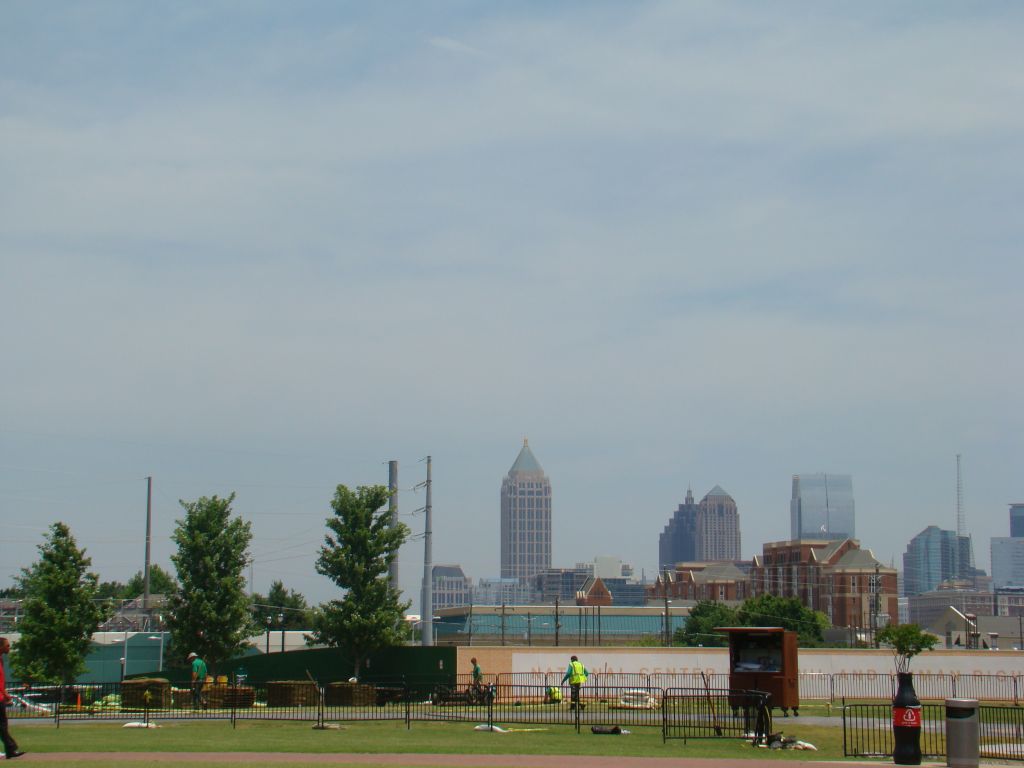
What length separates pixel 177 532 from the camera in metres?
47.2

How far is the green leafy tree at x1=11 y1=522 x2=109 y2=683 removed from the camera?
143ft

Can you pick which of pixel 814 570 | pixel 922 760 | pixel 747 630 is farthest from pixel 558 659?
pixel 814 570

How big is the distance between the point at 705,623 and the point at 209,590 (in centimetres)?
9605

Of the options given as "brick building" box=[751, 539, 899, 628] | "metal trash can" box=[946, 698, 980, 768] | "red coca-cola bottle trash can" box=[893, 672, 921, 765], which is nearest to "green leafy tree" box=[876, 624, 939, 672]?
"red coca-cola bottle trash can" box=[893, 672, 921, 765]

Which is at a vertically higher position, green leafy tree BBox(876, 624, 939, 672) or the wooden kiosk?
the wooden kiosk

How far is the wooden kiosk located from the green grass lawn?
1052 millimetres

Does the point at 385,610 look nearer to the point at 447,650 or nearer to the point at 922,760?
the point at 447,650

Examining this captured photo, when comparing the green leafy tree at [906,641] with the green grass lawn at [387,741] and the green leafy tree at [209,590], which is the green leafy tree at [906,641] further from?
the green leafy tree at [209,590]

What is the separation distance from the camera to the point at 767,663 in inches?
1214

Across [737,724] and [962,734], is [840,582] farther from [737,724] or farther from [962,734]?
[962,734]

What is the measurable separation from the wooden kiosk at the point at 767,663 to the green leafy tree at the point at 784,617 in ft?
304

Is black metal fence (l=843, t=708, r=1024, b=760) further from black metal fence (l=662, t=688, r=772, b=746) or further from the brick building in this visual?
the brick building

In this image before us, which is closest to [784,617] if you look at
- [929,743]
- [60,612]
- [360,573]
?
[360,573]

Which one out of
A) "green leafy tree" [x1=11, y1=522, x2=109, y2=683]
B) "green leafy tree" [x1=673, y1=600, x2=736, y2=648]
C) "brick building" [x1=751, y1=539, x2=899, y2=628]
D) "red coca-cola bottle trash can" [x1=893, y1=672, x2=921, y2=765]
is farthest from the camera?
"brick building" [x1=751, y1=539, x2=899, y2=628]
